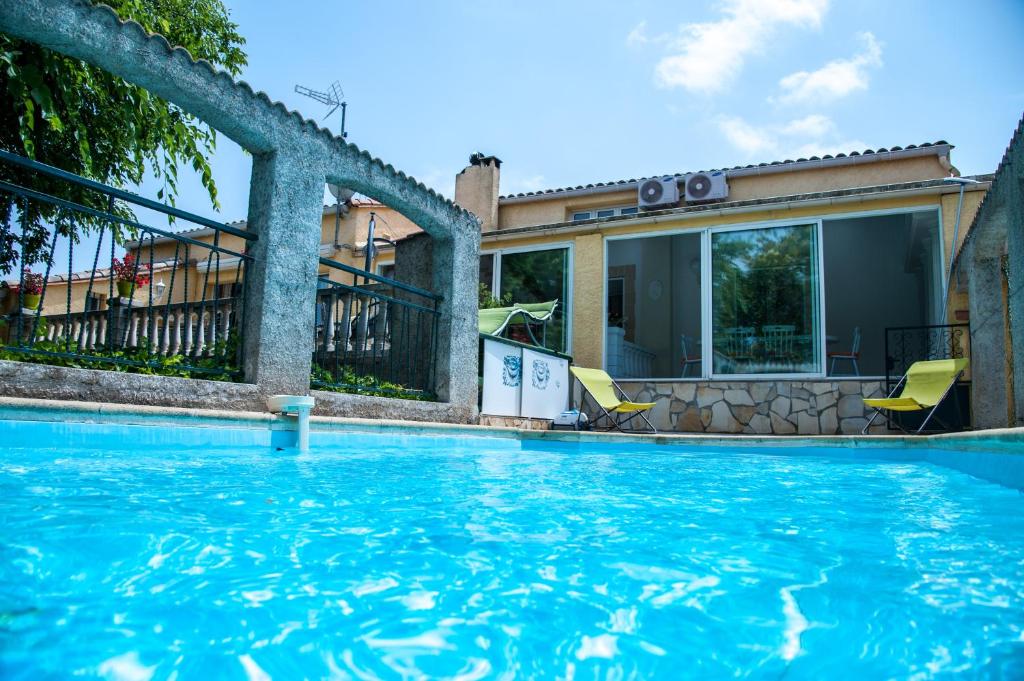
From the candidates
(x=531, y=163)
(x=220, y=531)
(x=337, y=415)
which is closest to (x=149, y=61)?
(x=337, y=415)

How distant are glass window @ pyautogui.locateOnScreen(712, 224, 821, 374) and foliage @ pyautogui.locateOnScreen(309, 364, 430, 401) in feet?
17.3

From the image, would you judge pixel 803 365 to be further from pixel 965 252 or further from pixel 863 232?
pixel 863 232

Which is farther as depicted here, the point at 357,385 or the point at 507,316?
→ the point at 507,316

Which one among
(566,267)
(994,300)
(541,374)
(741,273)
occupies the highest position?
(566,267)

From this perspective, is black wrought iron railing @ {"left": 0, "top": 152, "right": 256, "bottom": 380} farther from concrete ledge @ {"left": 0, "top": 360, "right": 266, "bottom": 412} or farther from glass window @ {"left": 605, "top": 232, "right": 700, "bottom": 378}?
glass window @ {"left": 605, "top": 232, "right": 700, "bottom": 378}

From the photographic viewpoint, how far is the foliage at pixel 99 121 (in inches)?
223

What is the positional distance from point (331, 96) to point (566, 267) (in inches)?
298

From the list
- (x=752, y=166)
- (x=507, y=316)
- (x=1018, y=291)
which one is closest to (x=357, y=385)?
(x=507, y=316)

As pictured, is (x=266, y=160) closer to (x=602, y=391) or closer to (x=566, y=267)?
(x=602, y=391)

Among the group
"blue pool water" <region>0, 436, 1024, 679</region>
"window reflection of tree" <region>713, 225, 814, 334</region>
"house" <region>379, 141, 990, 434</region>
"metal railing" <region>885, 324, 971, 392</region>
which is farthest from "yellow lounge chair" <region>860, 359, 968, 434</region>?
"blue pool water" <region>0, 436, 1024, 679</region>

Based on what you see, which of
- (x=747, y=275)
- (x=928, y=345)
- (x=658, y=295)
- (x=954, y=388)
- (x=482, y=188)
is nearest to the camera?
(x=954, y=388)

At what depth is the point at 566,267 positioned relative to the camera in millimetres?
11148

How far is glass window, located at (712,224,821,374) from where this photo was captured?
9.59 meters

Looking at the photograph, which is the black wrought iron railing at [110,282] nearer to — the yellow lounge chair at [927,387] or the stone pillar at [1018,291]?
the stone pillar at [1018,291]
